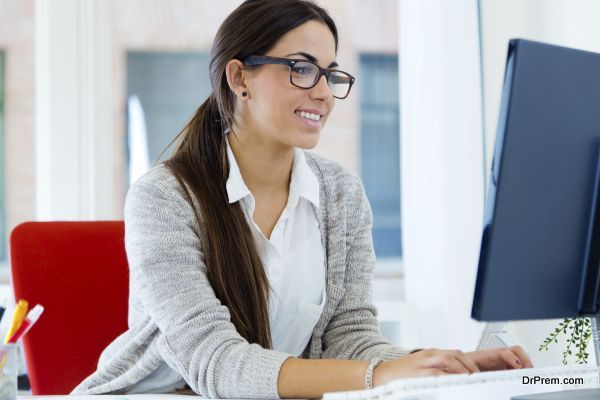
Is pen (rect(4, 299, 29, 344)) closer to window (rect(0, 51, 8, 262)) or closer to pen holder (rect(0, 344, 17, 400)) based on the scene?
pen holder (rect(0, 344, 17, 400))

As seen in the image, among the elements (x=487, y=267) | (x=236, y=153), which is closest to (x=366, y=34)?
(x=236, y=153)

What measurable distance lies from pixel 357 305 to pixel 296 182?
258mm

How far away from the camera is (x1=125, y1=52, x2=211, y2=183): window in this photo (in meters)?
3.02

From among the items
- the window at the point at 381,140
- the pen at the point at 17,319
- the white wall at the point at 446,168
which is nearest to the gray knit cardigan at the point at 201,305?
the pen at the point at 17,319

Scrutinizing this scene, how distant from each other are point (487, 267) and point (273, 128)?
0.76 meters

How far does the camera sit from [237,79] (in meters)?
1.58

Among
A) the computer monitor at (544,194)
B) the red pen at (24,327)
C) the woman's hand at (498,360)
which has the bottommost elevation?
the woman's hand at (498,360)

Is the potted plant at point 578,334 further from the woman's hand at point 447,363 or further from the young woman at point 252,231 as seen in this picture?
the young woman at point 252,231

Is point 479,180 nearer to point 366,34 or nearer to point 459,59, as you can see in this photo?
point 459,59

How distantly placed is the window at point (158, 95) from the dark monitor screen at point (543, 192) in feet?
7.34

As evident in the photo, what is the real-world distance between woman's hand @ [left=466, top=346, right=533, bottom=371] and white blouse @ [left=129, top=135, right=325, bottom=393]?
46cm

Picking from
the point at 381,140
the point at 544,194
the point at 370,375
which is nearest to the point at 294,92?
the point at 370,375

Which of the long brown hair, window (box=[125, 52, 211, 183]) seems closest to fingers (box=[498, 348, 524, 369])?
the long brown hair

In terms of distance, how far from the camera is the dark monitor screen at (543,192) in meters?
0.84
